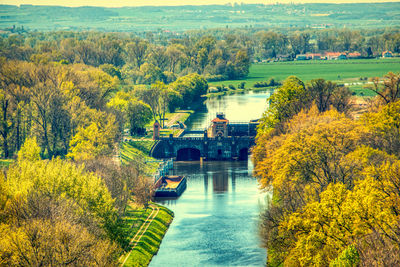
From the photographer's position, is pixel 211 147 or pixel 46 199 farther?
pixel 211 147

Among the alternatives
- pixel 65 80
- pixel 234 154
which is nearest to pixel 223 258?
pixel 234 154

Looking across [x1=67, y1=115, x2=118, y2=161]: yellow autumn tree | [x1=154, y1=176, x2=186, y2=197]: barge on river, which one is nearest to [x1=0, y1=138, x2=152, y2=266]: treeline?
[x1=154, y1=176, x2=186, y2=197]: barge on river

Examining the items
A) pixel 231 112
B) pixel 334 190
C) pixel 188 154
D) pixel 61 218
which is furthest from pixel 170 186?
pixel 231 112

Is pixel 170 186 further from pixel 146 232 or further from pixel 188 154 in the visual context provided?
pixel 188 154

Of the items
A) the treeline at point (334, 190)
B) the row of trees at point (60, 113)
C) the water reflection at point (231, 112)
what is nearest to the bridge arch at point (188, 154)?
the row of trees at point (60, 113)

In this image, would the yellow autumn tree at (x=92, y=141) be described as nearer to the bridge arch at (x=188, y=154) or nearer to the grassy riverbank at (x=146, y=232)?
the grassy riverbank at (x=146, y=232)

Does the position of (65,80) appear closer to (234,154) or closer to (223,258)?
(234,154)
